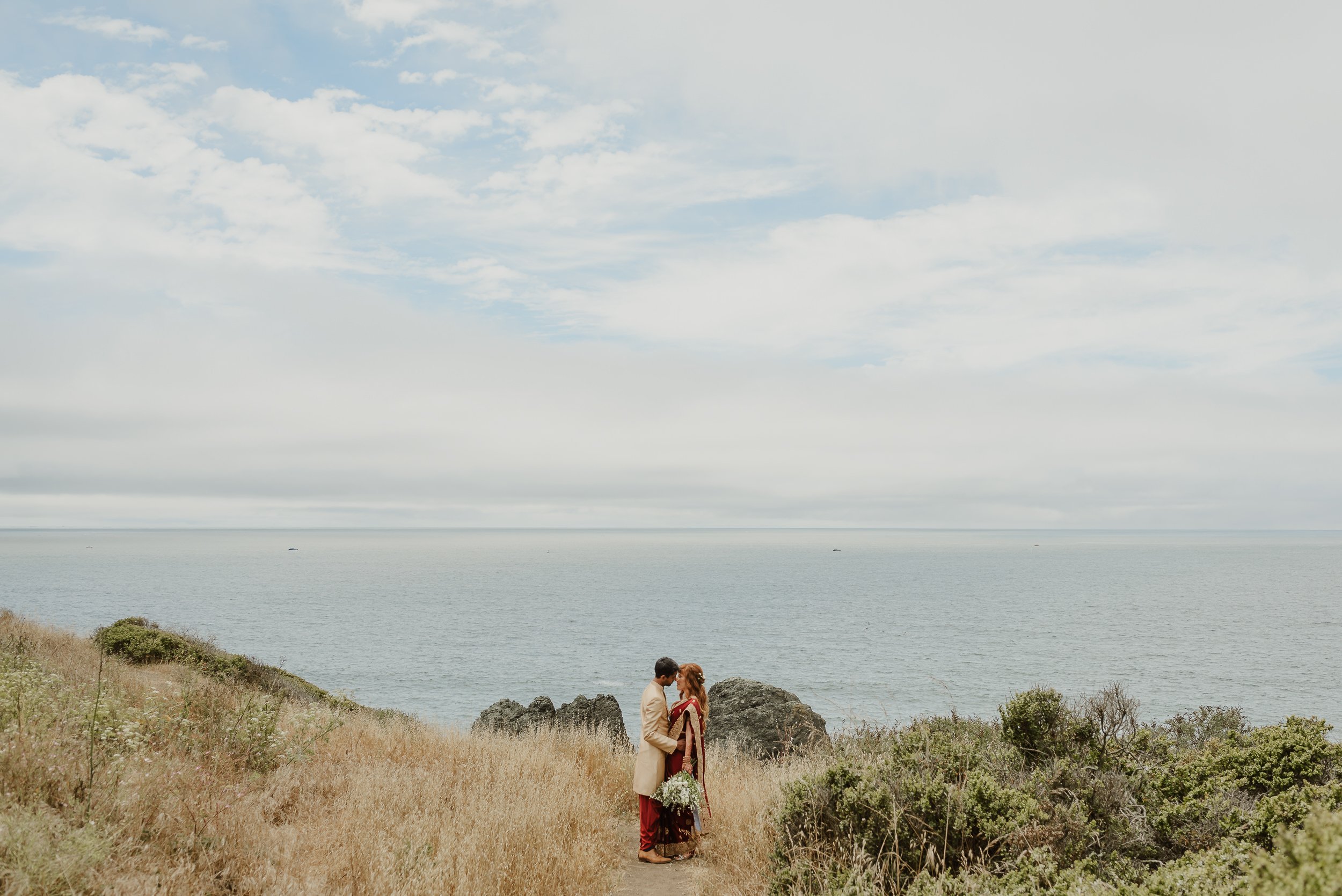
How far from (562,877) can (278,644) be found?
194 ft

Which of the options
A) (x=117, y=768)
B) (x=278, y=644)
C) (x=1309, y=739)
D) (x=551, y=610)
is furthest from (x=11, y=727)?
(x=551, y=610)

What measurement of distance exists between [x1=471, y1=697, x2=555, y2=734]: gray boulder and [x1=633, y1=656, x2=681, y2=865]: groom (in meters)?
11.6

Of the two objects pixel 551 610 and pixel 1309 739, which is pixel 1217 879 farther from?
pixel 551 610

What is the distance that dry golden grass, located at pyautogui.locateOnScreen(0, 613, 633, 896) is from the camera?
499 centimetres

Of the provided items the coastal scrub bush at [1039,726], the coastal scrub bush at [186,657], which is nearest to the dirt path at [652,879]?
the coastal scrub bush at [1039,726]

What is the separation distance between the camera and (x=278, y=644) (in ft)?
188

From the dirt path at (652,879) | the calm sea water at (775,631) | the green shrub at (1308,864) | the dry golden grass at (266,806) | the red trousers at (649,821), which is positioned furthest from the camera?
the calm sea water at (775,631)

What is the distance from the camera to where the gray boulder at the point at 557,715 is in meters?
19.6

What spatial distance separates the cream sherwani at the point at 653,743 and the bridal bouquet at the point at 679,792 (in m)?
0.14

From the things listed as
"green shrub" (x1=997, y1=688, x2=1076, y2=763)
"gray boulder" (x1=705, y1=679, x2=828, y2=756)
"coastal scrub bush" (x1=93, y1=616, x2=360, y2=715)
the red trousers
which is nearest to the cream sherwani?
the red trousers

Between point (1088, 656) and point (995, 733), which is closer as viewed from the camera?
point (995, 733)

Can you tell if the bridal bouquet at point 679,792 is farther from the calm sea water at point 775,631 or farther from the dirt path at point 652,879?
the calm sea water at point 775,631

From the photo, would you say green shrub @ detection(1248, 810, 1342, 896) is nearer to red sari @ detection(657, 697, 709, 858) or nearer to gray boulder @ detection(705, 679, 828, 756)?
red sari @ detection(657, 697, 709, 858)

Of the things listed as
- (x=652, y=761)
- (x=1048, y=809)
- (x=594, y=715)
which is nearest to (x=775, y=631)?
(x=594, y=715)
